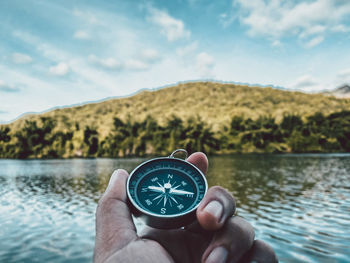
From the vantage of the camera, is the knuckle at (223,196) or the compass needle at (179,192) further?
the compass needle at (179,192)

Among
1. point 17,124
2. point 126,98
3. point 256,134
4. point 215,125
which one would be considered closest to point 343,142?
point 256,134

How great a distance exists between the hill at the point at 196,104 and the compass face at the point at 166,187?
90.2 metres

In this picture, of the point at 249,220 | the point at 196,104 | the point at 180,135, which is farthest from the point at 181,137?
the point at 249,220

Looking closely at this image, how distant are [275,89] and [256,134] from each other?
80550 millimetres

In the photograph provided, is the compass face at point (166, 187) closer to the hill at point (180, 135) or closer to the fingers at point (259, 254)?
the fingers at point (259, 254)

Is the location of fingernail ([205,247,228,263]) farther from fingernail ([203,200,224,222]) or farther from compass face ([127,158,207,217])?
compass face ([127,158,207,217])

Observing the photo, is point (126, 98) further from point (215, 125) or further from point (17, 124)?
point (215, 125)

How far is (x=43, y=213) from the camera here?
13.3 meters

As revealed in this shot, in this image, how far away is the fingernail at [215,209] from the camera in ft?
5.47

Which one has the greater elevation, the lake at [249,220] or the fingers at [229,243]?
the fingers at [229,243]

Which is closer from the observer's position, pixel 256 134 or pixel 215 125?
pixel 256 134

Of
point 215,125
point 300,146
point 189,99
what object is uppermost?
point 189,99

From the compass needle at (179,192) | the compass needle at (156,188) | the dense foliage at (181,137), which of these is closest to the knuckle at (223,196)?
the compass needle at (179,192)

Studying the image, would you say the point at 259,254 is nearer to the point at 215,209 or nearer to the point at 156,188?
the point at 215,209
